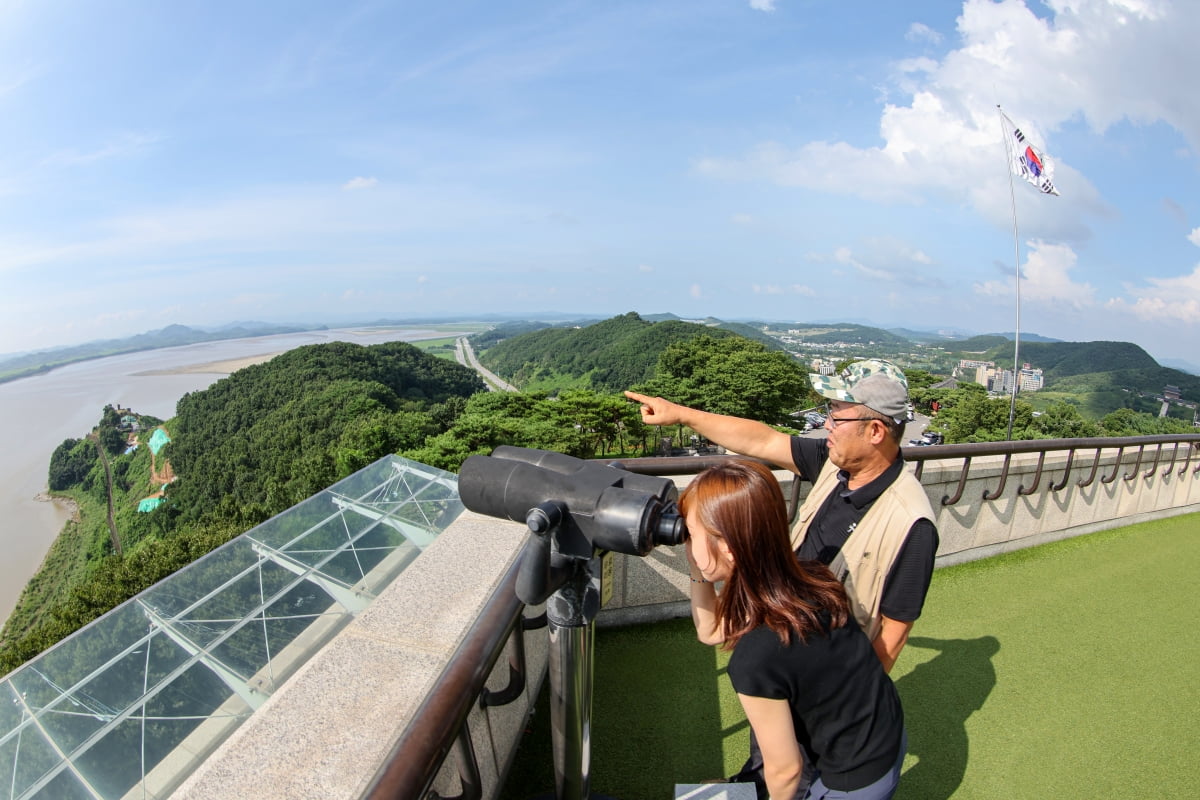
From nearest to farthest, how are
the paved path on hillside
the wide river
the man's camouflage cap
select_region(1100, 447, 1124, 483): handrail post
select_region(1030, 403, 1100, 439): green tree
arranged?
1. the man's camouflage cap
2. select_region(1100, 447, 1124, 483): handrail post
3. select_region(1030, 403, 1100, 439): green tree
4. the wide river
5. the paved path on hillside

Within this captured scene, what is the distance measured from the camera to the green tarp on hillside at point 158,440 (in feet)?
270

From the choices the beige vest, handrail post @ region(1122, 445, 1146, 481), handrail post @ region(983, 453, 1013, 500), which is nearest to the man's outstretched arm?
the beige vest

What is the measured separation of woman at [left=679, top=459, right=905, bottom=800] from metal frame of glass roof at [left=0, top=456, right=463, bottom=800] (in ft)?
4.19

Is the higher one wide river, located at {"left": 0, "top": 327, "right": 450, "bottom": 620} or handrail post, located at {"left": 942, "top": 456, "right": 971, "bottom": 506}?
handrail post, located at {"left": 942, "top": 456, "right": 971, "bottom": 506}

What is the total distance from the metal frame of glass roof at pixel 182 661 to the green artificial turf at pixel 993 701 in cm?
88

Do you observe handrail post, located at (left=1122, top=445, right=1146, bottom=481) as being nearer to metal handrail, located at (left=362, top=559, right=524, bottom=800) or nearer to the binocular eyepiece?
the binocular eyepiece

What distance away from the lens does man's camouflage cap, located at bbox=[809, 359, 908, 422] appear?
1675mm

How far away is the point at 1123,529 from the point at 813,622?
16.1ft

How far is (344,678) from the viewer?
150 centimetres

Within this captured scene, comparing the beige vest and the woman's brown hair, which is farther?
the beige vest

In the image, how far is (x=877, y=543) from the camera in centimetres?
159

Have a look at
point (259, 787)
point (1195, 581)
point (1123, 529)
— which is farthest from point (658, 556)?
point (1123, 529)

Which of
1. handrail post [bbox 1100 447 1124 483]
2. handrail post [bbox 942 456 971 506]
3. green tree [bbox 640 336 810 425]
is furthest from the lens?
green tree [bbox 640 336 810 425]

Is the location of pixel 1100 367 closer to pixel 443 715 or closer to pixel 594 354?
pixel 594 354
